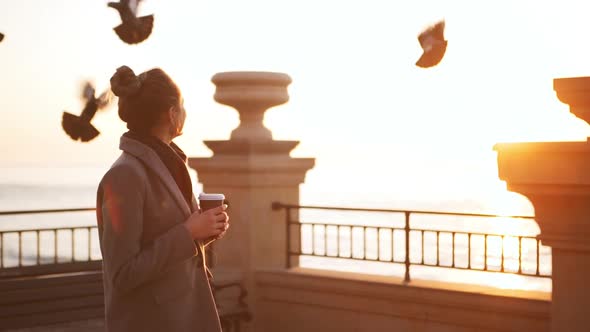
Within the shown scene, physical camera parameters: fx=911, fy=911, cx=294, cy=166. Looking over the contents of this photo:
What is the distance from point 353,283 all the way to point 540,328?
6.14ft

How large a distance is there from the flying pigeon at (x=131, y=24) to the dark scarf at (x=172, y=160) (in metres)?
1.24

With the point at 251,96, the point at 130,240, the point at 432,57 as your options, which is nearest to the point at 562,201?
the point at 432,57

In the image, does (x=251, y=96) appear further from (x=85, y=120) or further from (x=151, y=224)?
(x=151, y=224)

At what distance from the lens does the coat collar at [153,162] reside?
10.6 feet

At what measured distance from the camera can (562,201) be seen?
5.69m

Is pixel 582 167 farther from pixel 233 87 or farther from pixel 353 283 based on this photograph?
pixel 233 87

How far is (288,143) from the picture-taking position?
9258 millimetres

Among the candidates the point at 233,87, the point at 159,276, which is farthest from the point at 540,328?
the point at 159,276

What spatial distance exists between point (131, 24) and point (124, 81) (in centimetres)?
137

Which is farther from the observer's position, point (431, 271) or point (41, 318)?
point (431, 271)

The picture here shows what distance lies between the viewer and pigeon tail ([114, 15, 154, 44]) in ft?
14.6

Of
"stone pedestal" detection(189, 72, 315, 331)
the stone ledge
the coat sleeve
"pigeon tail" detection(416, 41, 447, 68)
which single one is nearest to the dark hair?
the coat sleeve

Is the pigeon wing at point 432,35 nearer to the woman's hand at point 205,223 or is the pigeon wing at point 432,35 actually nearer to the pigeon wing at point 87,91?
the pigeon wing at point 87,91

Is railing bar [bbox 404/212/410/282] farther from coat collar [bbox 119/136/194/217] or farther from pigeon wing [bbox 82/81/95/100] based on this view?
coat collar [bbox 119/136/194/217]
